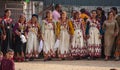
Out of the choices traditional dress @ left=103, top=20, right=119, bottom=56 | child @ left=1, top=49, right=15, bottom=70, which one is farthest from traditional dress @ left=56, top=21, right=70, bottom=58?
child @ left=1, top=49, right=15, bottom=70

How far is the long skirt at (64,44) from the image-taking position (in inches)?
495

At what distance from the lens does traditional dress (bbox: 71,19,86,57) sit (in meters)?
12.6

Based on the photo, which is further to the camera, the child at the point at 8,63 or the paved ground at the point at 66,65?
the paved ground at the point at 66,65

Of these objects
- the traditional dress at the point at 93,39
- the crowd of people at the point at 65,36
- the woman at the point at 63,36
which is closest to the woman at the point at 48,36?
the crowd of people at the point at 65,36

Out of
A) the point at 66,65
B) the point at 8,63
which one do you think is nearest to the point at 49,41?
the point at 66,65

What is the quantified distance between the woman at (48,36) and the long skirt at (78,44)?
70 cm

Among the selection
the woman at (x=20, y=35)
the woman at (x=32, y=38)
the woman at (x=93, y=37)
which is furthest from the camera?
the woman at (x=93, y=37)

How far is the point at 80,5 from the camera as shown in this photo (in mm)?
16234

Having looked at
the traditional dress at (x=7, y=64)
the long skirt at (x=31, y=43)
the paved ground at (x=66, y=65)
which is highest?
the long skirt at (x=31, y=43)

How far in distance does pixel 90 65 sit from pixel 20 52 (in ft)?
7.49

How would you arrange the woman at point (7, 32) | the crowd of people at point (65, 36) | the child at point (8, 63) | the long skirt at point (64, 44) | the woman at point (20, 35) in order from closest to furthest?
the child at point (8, 63) → the woman at point (7, 32) → the woman at point (20, 35) → the crowd of people at point (65, 36) → the long skirt at point (64, 44)

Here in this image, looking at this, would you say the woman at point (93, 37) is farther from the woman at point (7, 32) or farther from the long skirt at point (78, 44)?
the woman at point (7, 32)

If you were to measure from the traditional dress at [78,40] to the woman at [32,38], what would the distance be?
3.97 feet

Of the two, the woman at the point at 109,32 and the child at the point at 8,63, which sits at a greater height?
the woman at the point at 109,32
